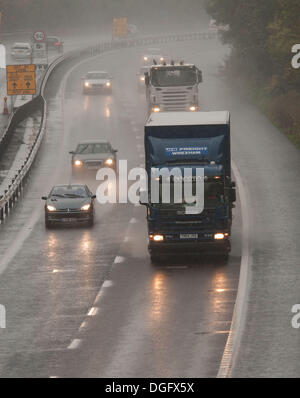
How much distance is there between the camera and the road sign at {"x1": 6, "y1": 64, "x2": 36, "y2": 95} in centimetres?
7969

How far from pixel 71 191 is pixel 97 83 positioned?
149 feet

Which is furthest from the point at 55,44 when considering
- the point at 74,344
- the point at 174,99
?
the point at 74,344

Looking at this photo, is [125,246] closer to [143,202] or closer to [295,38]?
[143,202]

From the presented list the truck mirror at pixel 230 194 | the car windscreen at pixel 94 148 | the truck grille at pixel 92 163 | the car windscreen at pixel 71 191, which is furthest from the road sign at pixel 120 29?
the truck mirror at pixel 230 194

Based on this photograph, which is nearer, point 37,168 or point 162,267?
point 162,267

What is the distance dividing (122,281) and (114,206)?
15.3 meters

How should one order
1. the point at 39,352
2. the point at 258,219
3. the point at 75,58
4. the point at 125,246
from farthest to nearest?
the point at 75,58 → the point at 258,219 → the point at 125,246 → the point at 39,352

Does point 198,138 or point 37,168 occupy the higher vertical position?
point 198,138

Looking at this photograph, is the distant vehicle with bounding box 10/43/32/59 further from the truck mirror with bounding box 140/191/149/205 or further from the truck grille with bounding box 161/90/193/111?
the truck mirror with bounding box 140/191/149/205

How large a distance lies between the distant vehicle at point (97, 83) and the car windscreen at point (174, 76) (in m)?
25.0

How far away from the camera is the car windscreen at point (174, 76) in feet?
215

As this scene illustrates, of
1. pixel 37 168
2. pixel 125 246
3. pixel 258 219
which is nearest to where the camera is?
pixel 125 246

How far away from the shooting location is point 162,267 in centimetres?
3675
